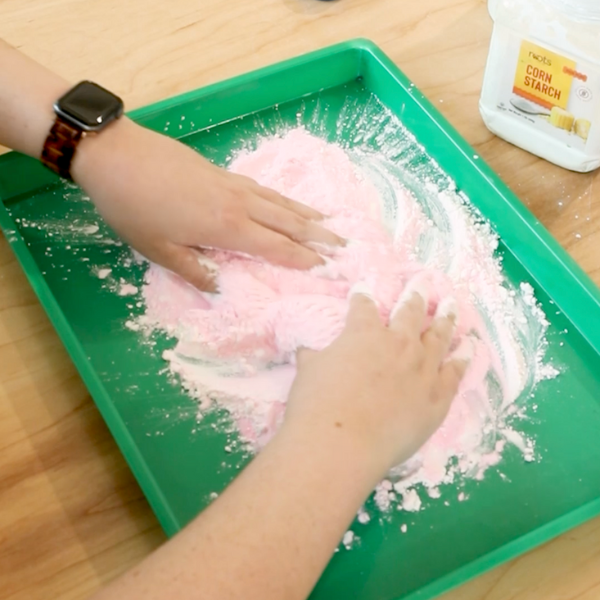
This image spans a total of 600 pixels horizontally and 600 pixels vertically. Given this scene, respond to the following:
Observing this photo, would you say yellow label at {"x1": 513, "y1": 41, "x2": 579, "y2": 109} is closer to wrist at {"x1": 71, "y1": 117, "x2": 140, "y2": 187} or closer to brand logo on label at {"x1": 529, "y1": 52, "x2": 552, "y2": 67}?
brand logo on label at {"x1": 529, "y1": 52, "x2": 552, "y2": 67}

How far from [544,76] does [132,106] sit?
460 millimetres

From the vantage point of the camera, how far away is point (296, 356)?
640 mm

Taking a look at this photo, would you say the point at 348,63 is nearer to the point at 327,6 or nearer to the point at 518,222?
the point at 327,6

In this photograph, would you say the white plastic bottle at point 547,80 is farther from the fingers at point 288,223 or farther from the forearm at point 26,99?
the forearm at point 26,99

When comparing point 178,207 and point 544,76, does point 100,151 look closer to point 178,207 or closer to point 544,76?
point 178,207

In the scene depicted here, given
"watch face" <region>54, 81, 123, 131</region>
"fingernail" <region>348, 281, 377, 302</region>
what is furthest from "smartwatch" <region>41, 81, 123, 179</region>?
"fingernail" <region>348, 281, 377, 302</region>

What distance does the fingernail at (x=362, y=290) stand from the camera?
25.4 inches

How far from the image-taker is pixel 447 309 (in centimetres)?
67

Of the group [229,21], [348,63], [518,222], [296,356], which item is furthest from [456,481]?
[229,21]

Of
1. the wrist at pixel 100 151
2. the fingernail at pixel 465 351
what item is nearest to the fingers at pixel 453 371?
the fingernail at pixel 465 351

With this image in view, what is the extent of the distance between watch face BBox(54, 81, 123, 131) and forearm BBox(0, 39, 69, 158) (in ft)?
0.05

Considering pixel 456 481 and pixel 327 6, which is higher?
pixel 327 6

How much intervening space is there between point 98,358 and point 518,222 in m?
0.42

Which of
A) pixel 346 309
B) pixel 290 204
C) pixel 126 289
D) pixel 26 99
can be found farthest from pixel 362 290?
pixel 26 99
